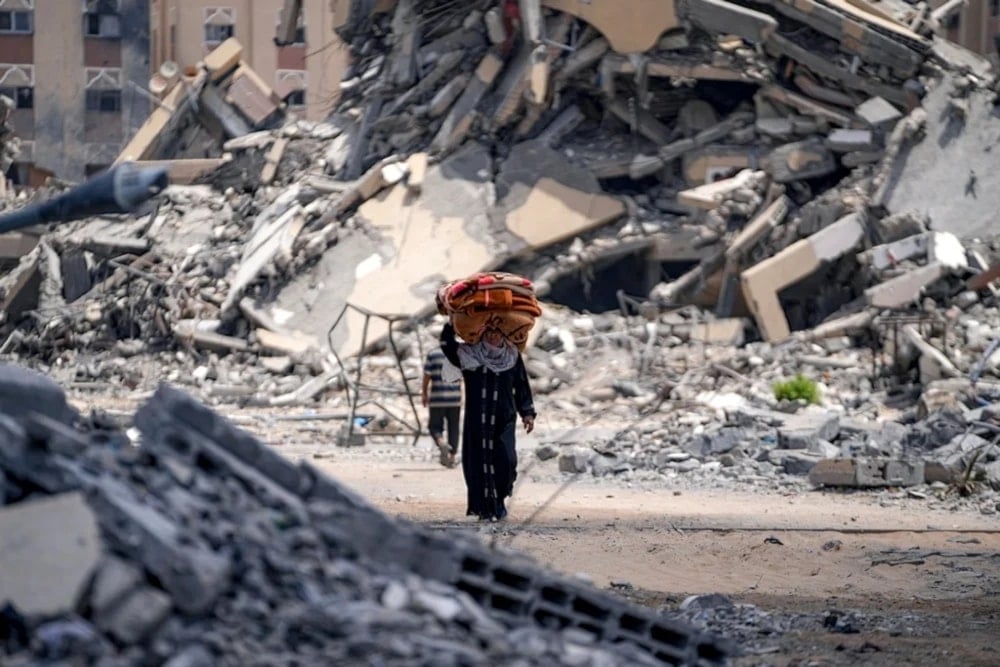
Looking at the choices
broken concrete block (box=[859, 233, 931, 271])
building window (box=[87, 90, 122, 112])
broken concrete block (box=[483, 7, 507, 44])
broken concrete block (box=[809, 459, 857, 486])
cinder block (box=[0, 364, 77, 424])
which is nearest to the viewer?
cinder block (box=[0, 364, 77, 424])

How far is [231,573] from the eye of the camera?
13.2 feet

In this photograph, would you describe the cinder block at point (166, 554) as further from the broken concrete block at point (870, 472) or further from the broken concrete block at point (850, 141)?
the broken concrete block at point (850, 141)

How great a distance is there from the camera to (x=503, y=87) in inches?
899

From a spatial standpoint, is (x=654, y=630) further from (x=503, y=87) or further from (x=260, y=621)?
(x=503, y=87)

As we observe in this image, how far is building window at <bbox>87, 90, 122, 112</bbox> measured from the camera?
46969 mm

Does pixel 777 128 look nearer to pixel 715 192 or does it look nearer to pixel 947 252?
pixel 715 192

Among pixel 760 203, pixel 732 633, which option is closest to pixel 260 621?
pixel 732 633

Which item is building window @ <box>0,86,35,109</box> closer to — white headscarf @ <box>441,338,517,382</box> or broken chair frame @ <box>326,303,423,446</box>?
broken chair frame @ <box>326,303,423,446</box>

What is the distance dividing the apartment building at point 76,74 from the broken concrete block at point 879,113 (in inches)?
1171

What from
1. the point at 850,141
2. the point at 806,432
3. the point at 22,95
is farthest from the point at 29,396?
the point at 22,95

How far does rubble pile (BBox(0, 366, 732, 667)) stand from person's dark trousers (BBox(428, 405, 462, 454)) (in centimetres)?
828

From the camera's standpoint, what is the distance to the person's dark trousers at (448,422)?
13.3 m

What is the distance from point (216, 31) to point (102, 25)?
3.09m

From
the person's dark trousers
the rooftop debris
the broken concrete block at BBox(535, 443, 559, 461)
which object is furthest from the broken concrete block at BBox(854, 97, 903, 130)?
the person's dark trousers
